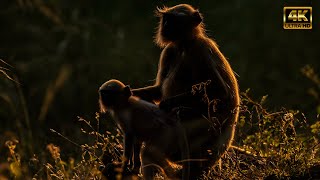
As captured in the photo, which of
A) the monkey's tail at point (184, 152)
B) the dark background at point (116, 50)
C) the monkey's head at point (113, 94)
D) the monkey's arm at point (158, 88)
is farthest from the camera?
the dark background at point (116, 50)

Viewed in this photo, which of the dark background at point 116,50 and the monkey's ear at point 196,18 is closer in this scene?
the monkey's ear at point 196,18

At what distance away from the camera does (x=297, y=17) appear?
8.03 meters

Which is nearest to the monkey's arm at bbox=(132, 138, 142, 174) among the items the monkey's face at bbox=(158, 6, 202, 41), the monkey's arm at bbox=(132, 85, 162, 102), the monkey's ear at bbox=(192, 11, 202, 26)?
the monkey's arm at bbox=(132, 85, 162, 102)

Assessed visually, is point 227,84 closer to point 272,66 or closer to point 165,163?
point 165,163

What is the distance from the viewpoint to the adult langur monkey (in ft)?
20.1

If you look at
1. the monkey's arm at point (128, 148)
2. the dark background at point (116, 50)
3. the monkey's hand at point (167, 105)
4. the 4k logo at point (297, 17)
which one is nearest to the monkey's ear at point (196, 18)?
the monkey's hand at point (167, 105)

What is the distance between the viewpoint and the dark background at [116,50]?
1206cm

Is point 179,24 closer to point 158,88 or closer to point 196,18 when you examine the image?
point 196,18

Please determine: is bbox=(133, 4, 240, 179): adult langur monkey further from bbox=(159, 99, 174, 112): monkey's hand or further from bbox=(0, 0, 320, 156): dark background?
bbox=(0, 0, 320, 156): dark background

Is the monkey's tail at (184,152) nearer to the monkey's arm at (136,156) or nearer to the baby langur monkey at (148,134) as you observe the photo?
the baby langur monkey at (148,134)

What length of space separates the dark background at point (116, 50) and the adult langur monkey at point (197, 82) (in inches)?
159

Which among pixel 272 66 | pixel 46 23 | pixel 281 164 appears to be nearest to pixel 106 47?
pixel 46 23

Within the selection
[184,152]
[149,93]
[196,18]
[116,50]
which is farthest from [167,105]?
[116,50]

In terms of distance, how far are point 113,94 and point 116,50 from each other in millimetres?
7989
